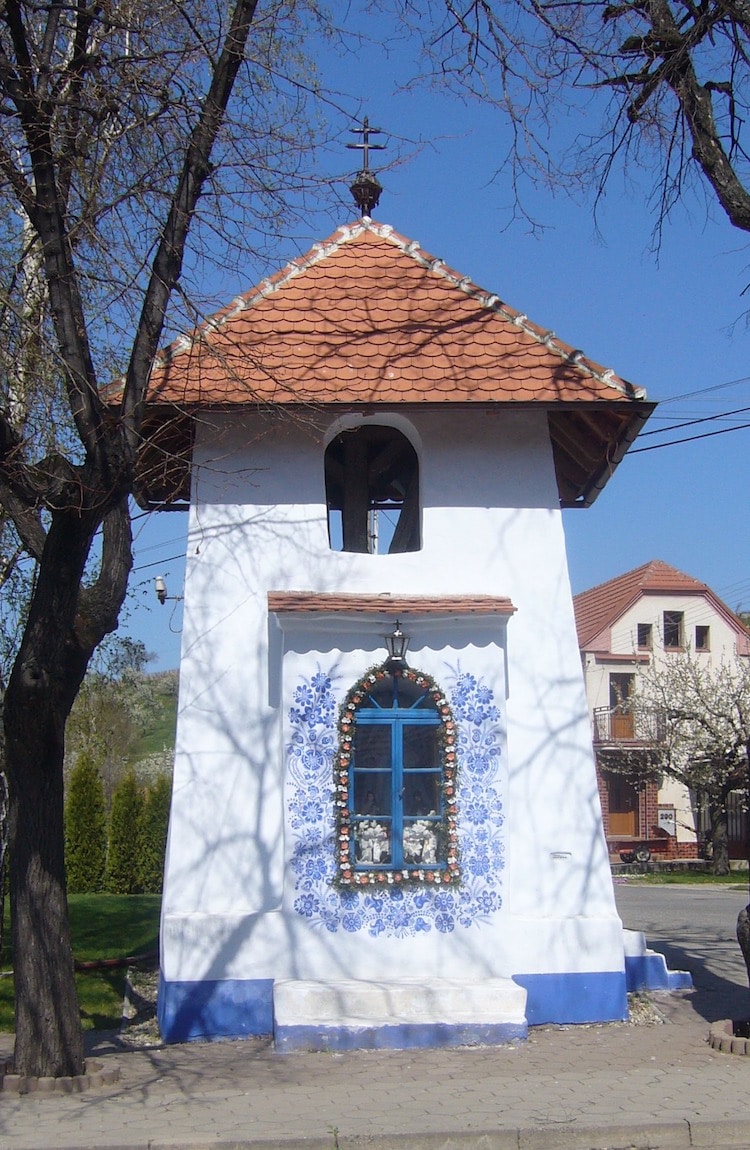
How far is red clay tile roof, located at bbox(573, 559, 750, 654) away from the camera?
3962cm

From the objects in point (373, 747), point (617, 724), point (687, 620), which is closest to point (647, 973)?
point (373, 747)

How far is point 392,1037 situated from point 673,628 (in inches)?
1330

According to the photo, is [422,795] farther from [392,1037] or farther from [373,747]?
[392,1037]

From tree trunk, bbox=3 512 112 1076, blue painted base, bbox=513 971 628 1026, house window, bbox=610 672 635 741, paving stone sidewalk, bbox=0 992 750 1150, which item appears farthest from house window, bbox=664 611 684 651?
tree trunk, bbox=3 512 112 1076

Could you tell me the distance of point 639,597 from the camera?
131 feet

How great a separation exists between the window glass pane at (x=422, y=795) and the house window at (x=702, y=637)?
3248 centimetres

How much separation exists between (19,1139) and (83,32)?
6583mm

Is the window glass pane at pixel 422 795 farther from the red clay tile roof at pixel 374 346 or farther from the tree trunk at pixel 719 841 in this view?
the tree trunk at pixel 719 841

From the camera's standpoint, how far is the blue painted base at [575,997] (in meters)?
9.10

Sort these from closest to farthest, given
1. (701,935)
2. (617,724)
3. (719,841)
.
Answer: (701,935)
(719,841)
(617,724)

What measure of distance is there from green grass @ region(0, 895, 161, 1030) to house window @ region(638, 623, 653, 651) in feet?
72.2

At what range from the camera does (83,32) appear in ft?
25.1

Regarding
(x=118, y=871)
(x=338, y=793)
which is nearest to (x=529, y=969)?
(x=338, y=793)

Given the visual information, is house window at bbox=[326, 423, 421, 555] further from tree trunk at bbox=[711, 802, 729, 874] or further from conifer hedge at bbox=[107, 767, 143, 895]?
tree trunk at bbox=[711, 802, 729, 874]
